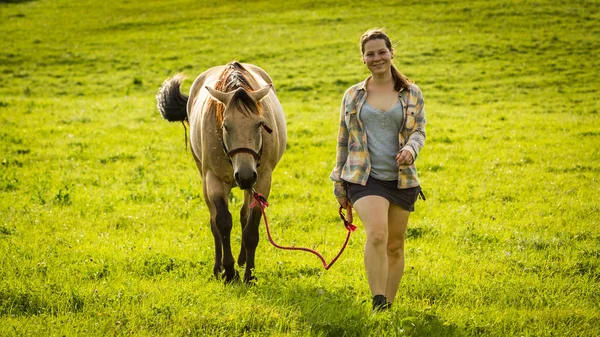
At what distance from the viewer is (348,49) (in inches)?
1191

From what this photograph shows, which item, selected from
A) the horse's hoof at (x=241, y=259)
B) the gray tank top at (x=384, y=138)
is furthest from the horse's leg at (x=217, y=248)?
the gray tank top at (x=384, y=138)

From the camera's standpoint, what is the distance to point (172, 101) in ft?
28.9

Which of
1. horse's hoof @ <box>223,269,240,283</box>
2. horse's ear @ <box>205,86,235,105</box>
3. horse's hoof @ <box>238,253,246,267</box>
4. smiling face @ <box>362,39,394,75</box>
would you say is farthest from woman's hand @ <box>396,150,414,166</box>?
horse's hoof @ <box>238,253,246,267</box>

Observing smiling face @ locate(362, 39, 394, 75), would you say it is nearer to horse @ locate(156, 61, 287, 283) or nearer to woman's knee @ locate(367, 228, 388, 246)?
horse @ locate(156, 61, 287, 283)

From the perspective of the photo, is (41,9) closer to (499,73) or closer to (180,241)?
(499,73)

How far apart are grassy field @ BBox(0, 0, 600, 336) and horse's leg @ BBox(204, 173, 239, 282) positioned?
0.65ft

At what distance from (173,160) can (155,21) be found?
3012 cm

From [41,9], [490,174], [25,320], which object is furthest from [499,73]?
[41,9]

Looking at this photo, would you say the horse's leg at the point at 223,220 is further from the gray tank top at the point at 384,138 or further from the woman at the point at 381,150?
the gray tank top at the point at 384,138

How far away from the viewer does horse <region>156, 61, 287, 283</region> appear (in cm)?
575

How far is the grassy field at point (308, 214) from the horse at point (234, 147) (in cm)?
42

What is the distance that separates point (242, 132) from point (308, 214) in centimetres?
353

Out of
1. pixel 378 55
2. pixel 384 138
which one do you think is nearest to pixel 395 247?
pixel 384 138

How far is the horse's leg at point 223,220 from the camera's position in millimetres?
6402
